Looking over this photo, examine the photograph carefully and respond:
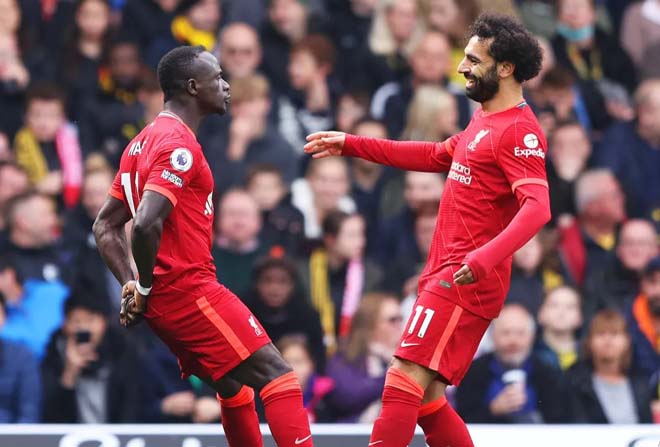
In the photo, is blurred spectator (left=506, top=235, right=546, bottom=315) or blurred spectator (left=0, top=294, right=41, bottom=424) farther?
blurred spectator (left=506, top=235, right=546, bottom=315)

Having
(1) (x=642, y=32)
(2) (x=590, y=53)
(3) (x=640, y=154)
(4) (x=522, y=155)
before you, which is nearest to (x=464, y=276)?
(4) (x=522, y=155)

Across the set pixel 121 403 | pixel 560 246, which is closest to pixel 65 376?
pixel 121 403

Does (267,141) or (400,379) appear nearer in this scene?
(400,379)

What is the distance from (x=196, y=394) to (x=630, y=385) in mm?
2557

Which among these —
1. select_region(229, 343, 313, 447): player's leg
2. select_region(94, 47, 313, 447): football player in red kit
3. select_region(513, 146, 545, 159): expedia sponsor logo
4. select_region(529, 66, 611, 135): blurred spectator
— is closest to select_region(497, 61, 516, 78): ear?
select_region(513, 146, 545, 159): expedia sponsor logo

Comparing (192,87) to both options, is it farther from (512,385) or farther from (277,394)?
(512,385)

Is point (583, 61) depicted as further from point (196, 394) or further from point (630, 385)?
point (196, 394)

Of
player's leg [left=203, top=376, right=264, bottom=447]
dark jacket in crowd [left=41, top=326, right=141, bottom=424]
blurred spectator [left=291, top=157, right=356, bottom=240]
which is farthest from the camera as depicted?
blurred spectator [left=291, top=157, right=356, bottom=240]

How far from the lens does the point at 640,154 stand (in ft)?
34.3

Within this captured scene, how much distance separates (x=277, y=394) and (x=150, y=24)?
4.57 m

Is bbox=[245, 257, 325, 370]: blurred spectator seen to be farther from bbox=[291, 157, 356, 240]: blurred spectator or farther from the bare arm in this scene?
the bare arm

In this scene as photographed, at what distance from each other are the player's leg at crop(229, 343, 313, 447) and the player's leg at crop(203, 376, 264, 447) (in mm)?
230

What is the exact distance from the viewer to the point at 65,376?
29.6 ft

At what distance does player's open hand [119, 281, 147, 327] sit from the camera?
6.66 meters
